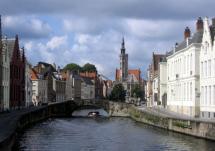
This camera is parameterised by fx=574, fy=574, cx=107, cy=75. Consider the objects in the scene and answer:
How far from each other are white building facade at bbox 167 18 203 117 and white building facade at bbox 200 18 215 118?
71.0 inches

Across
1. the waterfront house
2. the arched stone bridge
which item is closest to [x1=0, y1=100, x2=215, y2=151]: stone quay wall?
the arched stone bridge

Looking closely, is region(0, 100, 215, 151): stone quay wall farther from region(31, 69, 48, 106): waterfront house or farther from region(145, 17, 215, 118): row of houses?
region(31, 69, 48, 106): waterfront house

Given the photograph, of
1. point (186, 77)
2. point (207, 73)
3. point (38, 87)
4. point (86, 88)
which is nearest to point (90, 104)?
point (38, 87)

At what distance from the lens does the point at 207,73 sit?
186ft

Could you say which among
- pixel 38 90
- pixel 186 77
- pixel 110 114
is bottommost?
pixel 110 114

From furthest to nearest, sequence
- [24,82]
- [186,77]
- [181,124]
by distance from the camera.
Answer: [24,82] < [186,77] < [181,124]

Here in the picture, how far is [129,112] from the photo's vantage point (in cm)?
9812

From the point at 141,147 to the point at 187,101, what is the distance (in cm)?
2443

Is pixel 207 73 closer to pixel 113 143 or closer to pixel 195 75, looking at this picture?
pixel 195 75

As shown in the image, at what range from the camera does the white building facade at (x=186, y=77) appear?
60.8 meters

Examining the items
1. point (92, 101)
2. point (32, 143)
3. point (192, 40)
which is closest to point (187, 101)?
point (192, 40)

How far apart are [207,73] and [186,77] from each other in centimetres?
834

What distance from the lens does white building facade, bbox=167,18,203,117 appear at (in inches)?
2392

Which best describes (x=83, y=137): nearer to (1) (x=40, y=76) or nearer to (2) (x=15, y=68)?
(2) (x=15, y=68)
